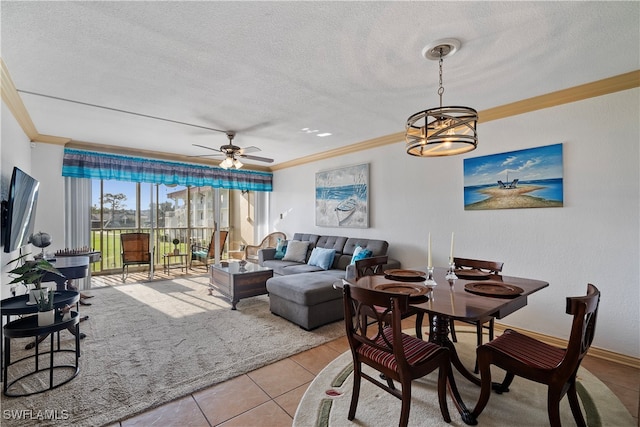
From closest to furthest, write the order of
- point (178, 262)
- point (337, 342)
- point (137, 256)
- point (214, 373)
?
point (214, 373)
point (337, 342)
point (137, 256)
point (178, 262)

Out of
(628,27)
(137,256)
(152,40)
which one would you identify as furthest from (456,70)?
(137,256)

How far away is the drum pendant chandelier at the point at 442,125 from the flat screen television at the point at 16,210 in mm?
3435

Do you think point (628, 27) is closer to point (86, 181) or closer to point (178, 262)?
point (86, 181)

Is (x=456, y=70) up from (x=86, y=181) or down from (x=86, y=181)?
up

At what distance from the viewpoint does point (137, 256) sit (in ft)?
19.1

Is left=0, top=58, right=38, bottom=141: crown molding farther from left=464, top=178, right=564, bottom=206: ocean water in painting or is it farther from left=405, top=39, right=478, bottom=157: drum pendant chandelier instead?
left=464, top=178, right=564, bottom=206: ocean water in painting

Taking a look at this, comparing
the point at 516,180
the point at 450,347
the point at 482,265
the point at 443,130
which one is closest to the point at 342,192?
the point at 516,180

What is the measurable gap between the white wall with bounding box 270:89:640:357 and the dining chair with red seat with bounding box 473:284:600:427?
1451 millimetres

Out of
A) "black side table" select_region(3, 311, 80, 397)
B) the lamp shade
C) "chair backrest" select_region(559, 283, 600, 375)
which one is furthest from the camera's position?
"black side table" select_region(3, 311, 80, 397)

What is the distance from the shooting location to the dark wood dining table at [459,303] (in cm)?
164

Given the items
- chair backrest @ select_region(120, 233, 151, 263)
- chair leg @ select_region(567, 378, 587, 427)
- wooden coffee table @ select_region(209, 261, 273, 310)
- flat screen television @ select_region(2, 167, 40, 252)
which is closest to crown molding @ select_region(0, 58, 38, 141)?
flat screen television @ select_region(2, 167, 40, 252)

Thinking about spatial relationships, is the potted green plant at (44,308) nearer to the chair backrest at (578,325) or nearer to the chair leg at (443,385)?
the chair leg at (443,385)

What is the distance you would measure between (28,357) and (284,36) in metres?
3.45

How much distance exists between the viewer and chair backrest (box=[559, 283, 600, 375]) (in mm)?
1460
